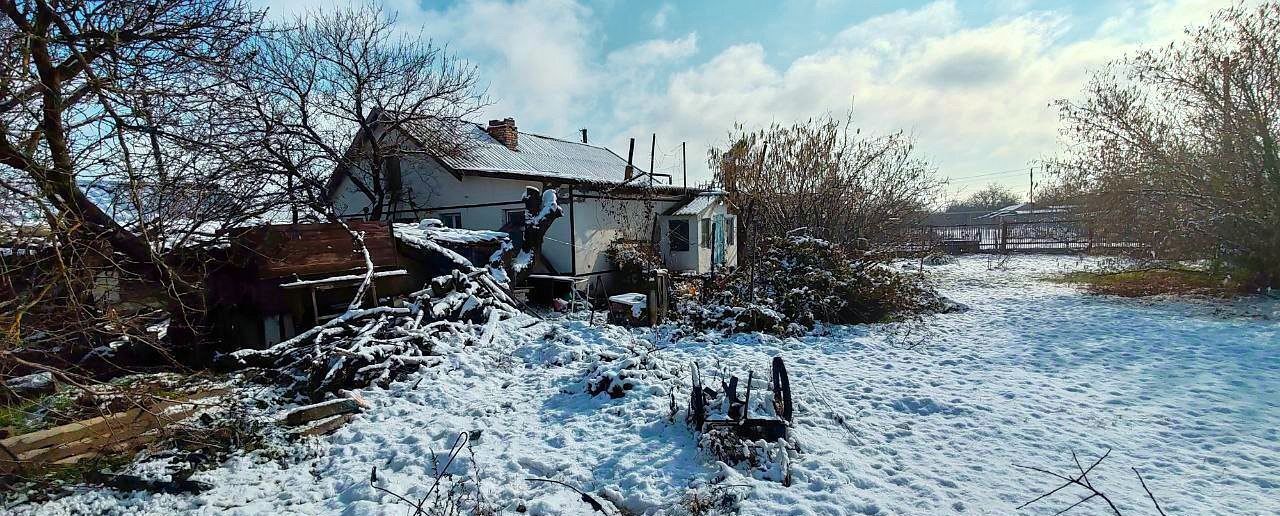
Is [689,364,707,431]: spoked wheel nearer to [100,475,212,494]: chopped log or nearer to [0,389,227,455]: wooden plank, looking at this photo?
[100,475,212,494]: chopped log

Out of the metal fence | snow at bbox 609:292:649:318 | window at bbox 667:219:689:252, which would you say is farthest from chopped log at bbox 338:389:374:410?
the metal fence

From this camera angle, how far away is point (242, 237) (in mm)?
7223

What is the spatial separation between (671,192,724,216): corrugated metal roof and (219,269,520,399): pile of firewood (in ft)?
27.8

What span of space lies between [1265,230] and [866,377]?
10703 mm

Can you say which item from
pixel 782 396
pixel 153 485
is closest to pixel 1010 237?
pixel 782 396

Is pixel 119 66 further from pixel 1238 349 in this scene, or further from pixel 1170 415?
pixel 1238 349

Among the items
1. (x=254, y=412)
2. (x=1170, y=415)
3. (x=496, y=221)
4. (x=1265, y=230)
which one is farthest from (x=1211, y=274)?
(x=254, y=412)

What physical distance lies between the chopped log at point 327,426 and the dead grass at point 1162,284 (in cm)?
1520

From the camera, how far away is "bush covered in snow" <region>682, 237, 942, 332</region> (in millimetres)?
9109

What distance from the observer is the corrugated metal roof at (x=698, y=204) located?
1622 centimetres

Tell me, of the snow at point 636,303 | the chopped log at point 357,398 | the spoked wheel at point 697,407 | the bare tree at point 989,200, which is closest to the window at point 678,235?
the snow at point 636,303

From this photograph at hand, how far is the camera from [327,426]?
4.92 m

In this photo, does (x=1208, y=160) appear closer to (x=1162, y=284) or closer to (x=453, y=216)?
(x=1162, y=284)

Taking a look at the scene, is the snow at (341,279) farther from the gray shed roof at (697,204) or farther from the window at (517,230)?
the gray shed roof at (697,204)
